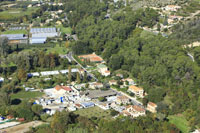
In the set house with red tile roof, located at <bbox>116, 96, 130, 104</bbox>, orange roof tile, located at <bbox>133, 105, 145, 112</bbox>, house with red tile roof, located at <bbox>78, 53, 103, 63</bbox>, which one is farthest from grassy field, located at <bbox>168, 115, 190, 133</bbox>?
house with red tile roof, located at <bbox>78, 53, 103, 63</bbox>

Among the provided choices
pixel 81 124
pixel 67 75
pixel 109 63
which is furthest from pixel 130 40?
pixel 81 124

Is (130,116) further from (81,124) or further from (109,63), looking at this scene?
(109,63)

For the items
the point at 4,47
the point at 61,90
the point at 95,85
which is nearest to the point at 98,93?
the point at 95,85

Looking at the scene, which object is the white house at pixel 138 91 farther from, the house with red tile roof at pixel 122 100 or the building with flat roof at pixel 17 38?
the building with flat roof at pixel 17 38

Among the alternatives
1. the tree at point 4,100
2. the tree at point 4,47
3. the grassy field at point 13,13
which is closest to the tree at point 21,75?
the tree at point 4,100

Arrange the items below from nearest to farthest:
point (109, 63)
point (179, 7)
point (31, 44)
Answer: point (109, 63) < point (31, 44) < point (179, 7)

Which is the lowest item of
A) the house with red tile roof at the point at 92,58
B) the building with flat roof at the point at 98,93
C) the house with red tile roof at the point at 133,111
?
the building with flat roof at the point at 98,93

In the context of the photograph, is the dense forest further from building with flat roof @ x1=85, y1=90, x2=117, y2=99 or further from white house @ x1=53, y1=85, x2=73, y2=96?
white house @ x1=53, y1=85, x2=73, y2=96
